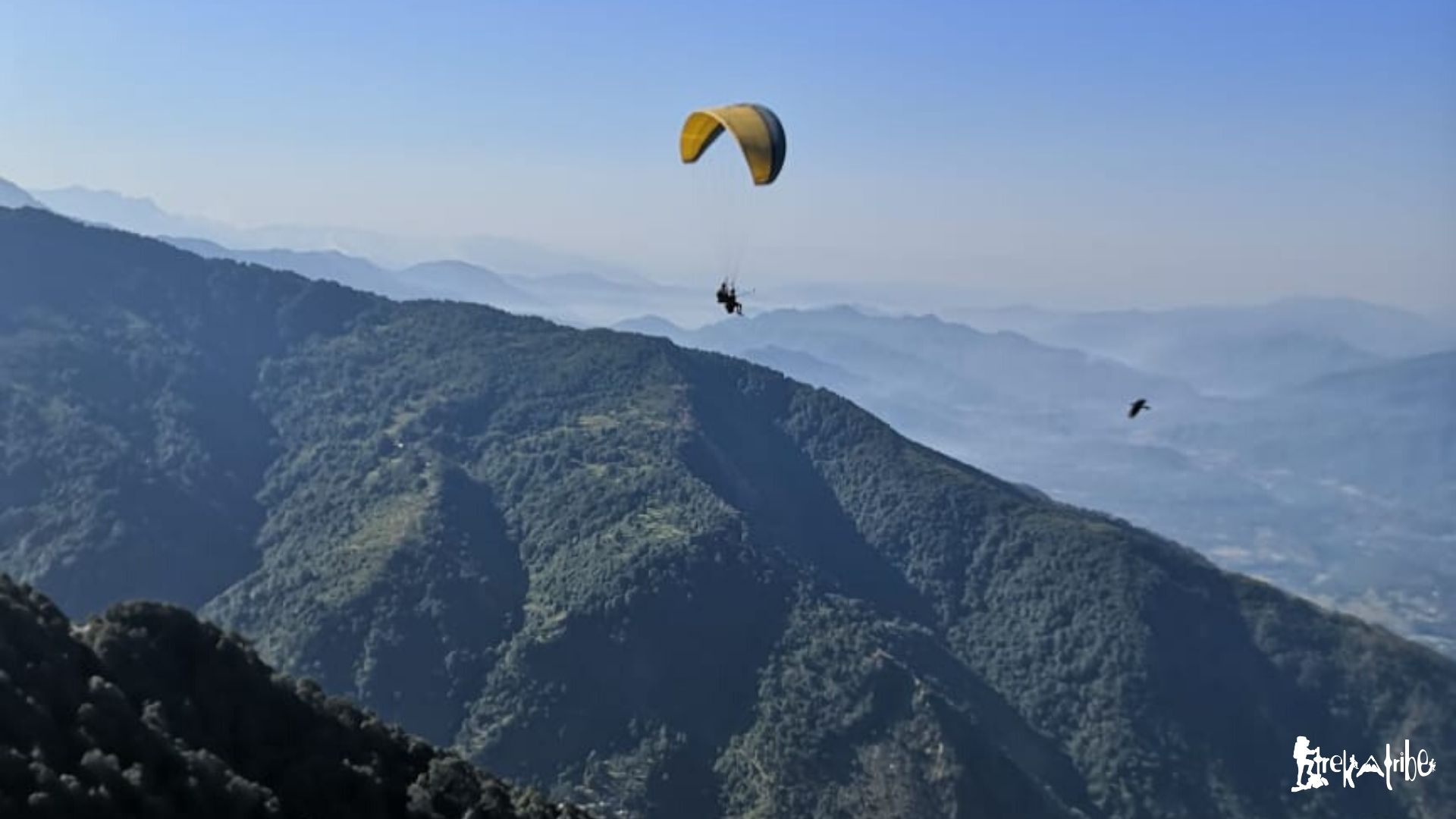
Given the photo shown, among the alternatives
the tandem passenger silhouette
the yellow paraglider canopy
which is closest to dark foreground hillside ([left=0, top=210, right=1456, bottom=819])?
the tandem passenger silhouette

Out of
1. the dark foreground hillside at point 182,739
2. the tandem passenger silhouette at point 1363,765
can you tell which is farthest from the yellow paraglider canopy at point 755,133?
the tandem passenger silhouette at point 1363,765

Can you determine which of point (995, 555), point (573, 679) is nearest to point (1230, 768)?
point (995, 555)

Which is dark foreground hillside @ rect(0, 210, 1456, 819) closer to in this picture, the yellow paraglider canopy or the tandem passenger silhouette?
the tandem passenger silhouette

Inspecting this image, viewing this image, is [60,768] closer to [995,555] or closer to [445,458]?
[445,458]

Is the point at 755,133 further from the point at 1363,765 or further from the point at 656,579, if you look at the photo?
the point at 1363,765

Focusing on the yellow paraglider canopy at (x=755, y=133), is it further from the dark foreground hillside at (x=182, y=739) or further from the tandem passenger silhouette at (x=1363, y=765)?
the tandem passenger silhouette at (x=1363, y=765)

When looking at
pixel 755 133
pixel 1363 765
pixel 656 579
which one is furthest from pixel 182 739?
pixel 1363 765
